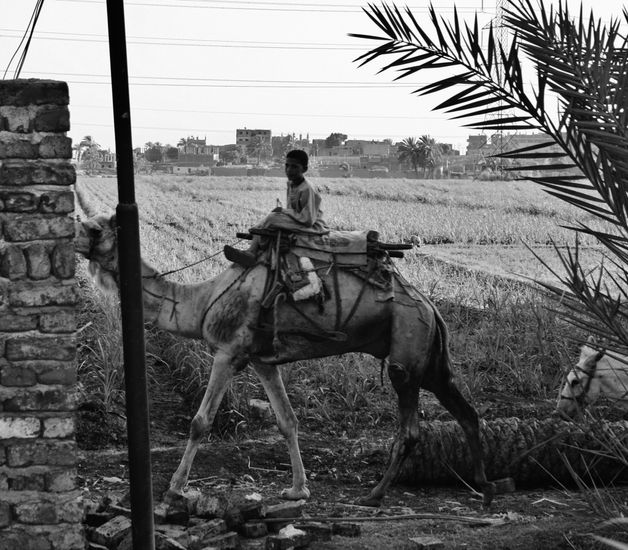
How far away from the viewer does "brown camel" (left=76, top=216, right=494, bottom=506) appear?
8.54m

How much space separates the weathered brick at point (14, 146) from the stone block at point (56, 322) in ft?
2.70

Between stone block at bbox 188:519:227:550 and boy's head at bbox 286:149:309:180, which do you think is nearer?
stone block at bbox 188:519:227:550

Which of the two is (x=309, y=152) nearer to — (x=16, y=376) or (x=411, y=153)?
(x=411, y=153)

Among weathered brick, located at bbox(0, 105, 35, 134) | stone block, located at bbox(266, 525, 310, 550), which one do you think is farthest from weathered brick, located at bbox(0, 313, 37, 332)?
stone block, located at bbox(266, 525, 310, 550)

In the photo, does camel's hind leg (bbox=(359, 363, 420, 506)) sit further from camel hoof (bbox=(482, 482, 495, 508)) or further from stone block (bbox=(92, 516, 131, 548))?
stone block (bbox=(92, 516, 131, 548))

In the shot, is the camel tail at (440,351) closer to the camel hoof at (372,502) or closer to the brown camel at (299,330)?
the brown camel at (299,330)

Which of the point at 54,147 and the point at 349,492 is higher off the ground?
the point at 54,147

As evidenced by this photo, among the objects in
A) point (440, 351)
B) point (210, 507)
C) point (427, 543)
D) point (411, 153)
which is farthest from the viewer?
point (411, 153)

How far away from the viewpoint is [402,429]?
28.1 ft

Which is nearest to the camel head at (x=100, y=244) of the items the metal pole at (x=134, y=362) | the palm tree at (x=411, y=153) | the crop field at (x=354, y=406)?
Result: the crop field at (x=354, y=406)

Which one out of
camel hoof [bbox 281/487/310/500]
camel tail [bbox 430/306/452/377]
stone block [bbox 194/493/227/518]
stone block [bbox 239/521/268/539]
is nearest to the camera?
stone block [bbox 239/521/268/539]

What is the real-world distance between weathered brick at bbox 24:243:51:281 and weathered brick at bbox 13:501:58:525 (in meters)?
1.16

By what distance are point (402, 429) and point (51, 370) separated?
3.40 meters

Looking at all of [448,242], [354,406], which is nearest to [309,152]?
[448,242]
